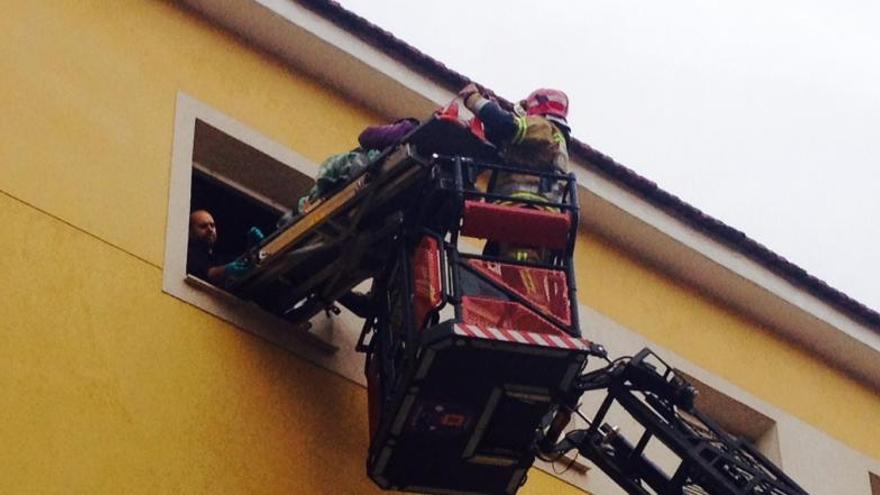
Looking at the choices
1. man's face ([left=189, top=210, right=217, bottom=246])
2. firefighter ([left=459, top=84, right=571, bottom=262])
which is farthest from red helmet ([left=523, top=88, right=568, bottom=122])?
man's face ([left=189, top=210, right=217, bottom=246])

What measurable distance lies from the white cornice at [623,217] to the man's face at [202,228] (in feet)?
5.73

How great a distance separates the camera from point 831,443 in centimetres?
1494

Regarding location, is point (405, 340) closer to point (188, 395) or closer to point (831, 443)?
point (188, 395)

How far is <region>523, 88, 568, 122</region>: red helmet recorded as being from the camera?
11.4 m

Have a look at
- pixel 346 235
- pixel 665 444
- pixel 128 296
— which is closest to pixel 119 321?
pixel 128 296

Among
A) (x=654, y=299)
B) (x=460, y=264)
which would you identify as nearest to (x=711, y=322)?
(x=654, y=299)

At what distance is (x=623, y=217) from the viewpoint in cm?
1420

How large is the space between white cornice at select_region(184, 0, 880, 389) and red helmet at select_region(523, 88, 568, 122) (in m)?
1.75

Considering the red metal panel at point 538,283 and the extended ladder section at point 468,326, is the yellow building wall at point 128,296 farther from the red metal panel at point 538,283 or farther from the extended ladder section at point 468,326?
the red metal panel at point 538,283

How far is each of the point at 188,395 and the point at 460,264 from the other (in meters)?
1.72

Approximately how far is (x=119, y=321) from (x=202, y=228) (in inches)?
67.0

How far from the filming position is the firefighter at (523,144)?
10.8 meters

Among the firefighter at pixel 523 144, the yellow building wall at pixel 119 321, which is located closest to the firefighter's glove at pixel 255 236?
the yellow building wall at pixel 119 321

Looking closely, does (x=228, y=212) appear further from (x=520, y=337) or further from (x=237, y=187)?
(x=520, y=337)
